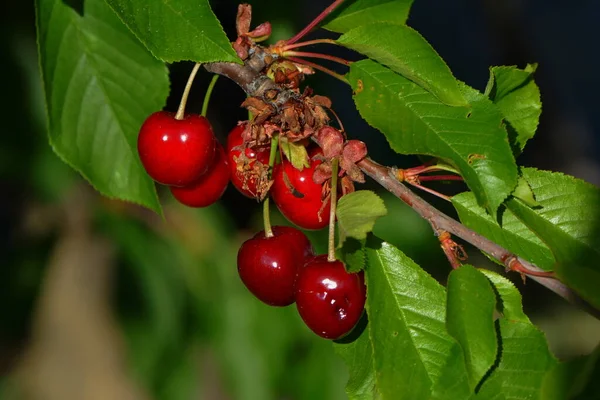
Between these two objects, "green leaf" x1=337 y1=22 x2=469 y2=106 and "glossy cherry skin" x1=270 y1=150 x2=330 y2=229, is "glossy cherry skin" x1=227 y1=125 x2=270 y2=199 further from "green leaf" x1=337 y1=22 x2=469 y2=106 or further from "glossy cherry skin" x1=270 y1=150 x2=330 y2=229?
"green leaf" x1=337 y1=22 x2=469 y2=106

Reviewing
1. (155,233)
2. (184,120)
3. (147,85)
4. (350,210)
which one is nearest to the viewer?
(350,210)

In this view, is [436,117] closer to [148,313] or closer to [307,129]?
[307,129]

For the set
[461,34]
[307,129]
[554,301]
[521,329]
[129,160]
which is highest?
[307,129]

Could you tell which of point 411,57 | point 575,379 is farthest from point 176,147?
point 575,379

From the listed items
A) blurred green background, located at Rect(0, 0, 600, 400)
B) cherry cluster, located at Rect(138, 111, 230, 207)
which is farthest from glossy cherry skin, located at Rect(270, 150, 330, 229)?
blurred green background, located at Rect(0, 0, 600, 400)

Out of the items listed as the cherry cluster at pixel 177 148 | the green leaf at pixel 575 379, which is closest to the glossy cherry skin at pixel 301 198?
the cherry cluster at pixel 177 148

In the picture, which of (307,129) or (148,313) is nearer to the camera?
(307,129)

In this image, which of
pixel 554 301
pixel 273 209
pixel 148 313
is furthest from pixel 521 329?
pixel 554 301

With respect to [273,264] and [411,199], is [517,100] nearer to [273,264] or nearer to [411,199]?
[411,199]
